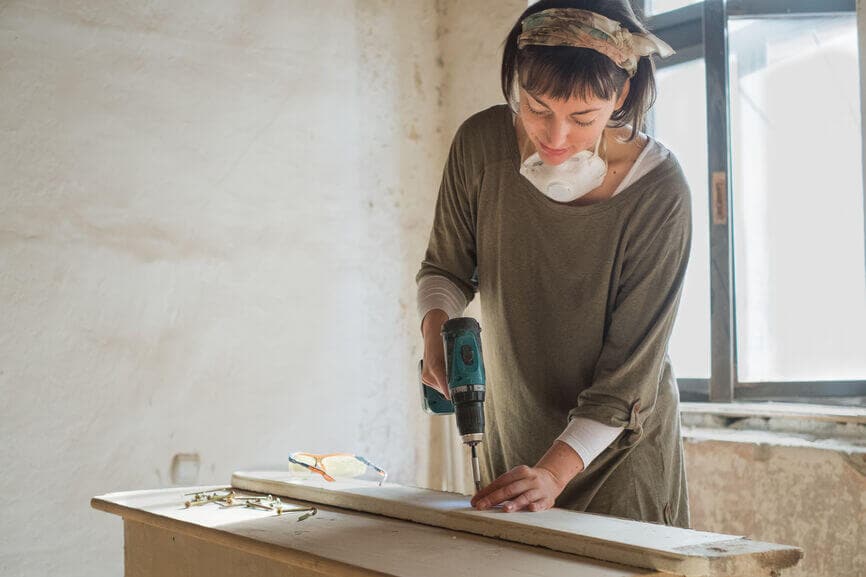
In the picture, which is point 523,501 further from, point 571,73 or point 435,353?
point 571,73

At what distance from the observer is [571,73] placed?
1380 millimetres

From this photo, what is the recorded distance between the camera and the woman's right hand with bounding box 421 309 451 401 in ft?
5.29

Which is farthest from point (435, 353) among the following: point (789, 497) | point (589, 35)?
point (789, 497)

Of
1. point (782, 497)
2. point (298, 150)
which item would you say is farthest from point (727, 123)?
point (298, 150)

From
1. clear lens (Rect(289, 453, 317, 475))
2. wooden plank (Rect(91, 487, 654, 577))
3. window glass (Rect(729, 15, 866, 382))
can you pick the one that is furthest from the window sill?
wooden plank (Rect(91, 487, 654, 577))

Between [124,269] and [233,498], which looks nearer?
[233,498]

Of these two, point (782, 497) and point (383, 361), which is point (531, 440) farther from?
point (383, 361)

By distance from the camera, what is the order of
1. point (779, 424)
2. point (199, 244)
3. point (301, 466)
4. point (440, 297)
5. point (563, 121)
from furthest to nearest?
point (199, 244), point (779, 424), point (301, 466), point (440, 297), point (563, 121)

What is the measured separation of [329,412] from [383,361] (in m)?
0.32

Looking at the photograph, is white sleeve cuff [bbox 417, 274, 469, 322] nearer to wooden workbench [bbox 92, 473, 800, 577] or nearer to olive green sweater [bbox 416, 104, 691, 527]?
olive green sweater [bbox 416, 104, 691, 527]

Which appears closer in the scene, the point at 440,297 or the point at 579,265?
the point at 579,265

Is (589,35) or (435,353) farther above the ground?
(589,35)

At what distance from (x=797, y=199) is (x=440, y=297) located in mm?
1660

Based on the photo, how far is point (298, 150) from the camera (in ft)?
10.4
